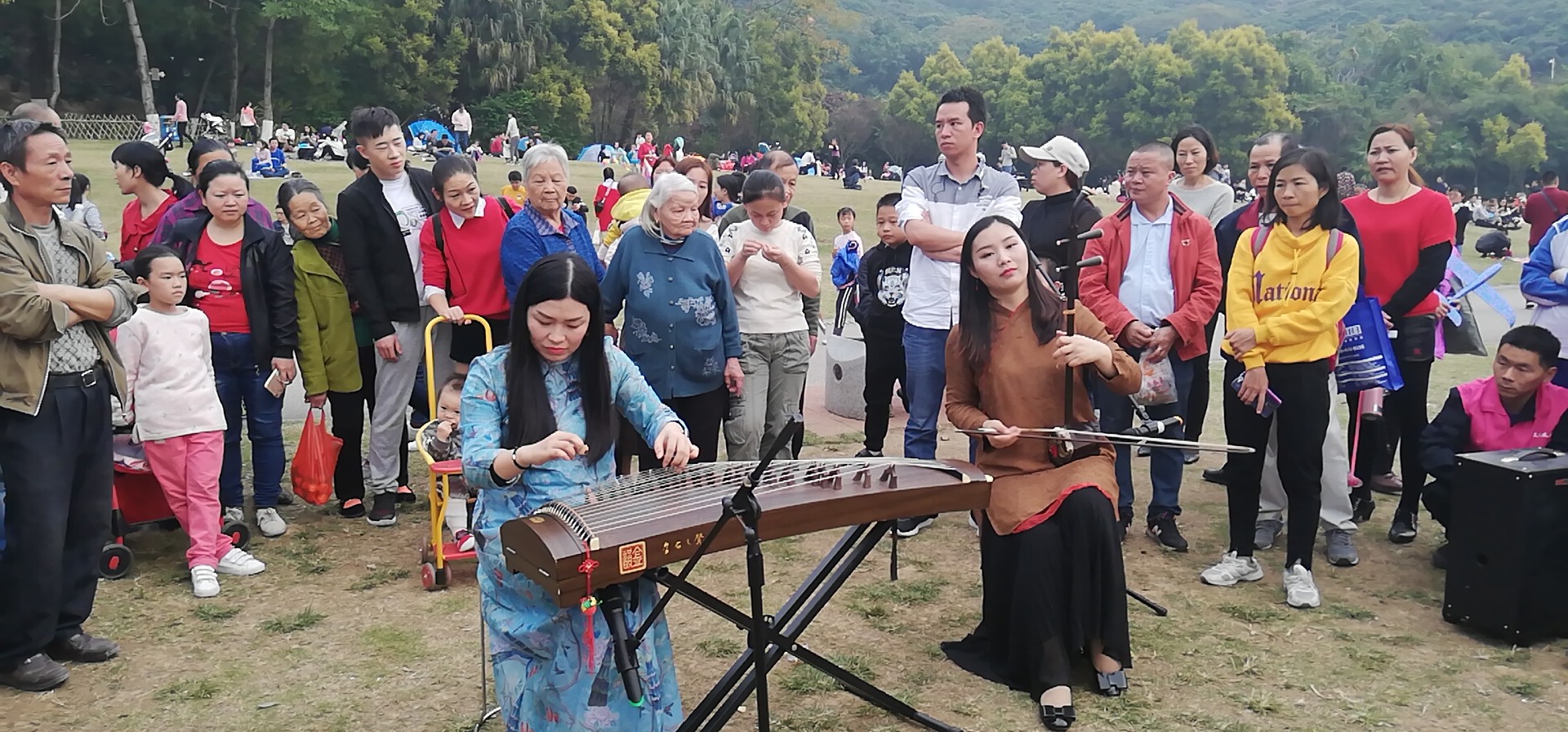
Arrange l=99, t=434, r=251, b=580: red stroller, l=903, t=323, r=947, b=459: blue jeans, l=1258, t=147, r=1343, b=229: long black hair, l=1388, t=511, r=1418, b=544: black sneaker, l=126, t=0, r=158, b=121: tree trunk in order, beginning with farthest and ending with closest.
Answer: l=126, t=0, r=158, b=121: tree trunk
l=1388, t=511, r=1418, b=544: black sneaker
l=903, t=323, r=947, b=459: blue jeans
l=99, t=434, r=251, b=580: red stroller
l=1258, t=147, r=1343, b=229: long black hair

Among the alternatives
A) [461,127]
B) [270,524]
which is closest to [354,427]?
[270,524]

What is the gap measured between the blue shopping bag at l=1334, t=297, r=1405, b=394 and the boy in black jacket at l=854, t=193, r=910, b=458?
213 centimetres

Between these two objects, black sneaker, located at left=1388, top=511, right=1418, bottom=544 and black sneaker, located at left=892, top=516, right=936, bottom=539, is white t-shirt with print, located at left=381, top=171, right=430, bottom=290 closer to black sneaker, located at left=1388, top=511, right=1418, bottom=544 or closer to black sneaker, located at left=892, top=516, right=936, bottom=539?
black sneaker, located at left=892, top=516, right=936, bottom=539

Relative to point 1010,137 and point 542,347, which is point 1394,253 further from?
point 1010,137

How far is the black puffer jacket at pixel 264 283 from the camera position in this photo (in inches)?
213

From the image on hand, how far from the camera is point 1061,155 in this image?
5.47 meters

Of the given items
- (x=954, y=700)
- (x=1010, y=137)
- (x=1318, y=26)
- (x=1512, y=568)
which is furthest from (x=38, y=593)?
(x=1318, y=26)

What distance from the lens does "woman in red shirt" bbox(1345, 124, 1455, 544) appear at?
5.49m

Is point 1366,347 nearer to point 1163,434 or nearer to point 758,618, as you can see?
point 1163,434

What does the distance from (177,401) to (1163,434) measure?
4.46 meters

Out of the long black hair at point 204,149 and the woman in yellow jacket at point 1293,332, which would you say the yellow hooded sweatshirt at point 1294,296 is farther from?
the long black hair at point 204,149

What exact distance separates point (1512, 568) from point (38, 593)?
5.34 meters

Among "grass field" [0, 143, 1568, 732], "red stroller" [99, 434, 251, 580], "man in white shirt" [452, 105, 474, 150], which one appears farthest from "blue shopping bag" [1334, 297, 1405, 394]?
"man in white shirt" [452, 105, 474, 150]

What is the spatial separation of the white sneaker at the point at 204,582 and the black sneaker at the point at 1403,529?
18.1ft
